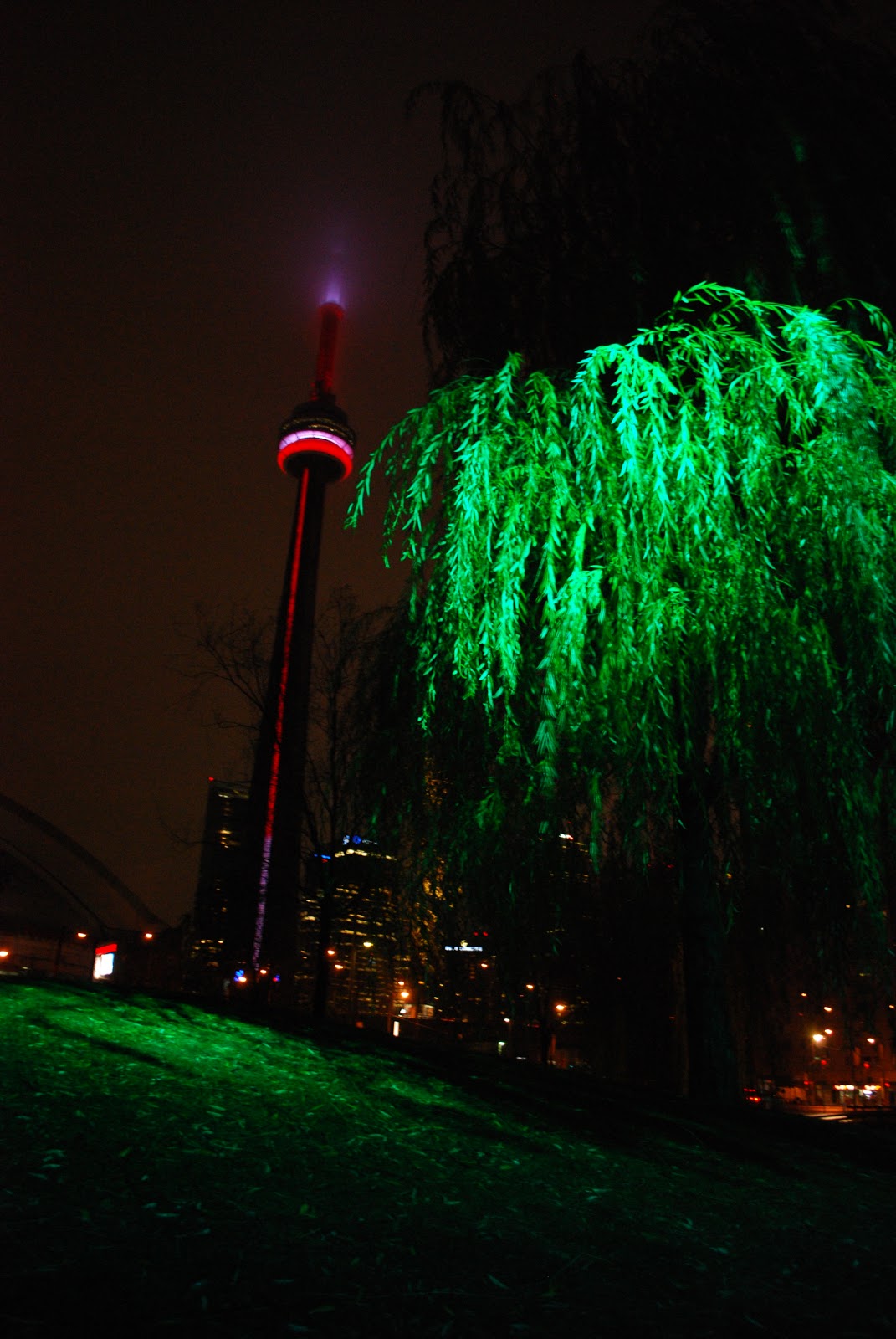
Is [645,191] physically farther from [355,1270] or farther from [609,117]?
[355,1270]

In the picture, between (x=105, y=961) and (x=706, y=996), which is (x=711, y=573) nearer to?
(x=706, y=996)

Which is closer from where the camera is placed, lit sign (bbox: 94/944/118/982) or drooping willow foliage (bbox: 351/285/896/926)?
drooping willow foliage (bbox: 351/285/896/926)

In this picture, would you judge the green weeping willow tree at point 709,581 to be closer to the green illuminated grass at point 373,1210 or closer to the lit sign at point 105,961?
the green illuminated grass at point 373,1210

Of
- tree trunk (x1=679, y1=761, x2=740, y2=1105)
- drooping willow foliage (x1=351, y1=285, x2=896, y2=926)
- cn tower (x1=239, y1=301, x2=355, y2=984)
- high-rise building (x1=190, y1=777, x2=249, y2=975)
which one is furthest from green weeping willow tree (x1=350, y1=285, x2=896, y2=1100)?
high-rise building (x1=190, y1=777, x2=249, y2=975)

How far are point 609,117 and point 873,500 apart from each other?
622cm

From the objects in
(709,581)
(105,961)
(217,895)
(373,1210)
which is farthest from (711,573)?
(105,961)

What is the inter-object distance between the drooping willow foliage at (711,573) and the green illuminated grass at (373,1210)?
270 centimetres

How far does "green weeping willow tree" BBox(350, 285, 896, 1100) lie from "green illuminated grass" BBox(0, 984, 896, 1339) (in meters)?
2.53

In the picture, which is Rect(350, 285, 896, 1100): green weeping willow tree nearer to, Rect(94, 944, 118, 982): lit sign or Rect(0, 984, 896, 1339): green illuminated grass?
Rect(0, 984, 896, 1339): green illuminated grass

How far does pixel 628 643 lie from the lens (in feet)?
25.0

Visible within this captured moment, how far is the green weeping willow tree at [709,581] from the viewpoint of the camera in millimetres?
7340

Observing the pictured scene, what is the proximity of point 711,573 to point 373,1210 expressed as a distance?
5.41 meters

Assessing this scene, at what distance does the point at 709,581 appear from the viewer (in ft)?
25.1

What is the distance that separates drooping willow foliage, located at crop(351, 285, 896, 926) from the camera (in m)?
7.33
